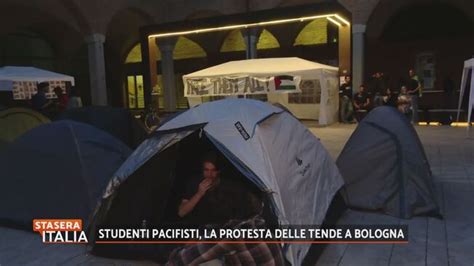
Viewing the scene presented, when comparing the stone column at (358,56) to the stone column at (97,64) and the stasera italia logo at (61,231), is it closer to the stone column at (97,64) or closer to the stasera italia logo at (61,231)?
the stone column at (97,64)

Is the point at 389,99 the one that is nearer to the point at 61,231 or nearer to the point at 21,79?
the point at 61,231

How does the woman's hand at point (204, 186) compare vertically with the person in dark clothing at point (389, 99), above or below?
below

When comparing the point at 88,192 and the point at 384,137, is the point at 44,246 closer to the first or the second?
the point at 88,192

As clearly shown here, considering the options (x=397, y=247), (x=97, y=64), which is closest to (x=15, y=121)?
(x=397, y=247)

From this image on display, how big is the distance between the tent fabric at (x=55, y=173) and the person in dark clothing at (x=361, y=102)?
Result: 11.0m

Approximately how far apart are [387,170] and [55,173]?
3980 millimetres

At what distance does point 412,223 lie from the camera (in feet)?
15.7

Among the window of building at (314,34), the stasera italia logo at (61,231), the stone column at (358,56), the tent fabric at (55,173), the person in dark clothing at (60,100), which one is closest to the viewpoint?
the stasera italia logo at (61,231)

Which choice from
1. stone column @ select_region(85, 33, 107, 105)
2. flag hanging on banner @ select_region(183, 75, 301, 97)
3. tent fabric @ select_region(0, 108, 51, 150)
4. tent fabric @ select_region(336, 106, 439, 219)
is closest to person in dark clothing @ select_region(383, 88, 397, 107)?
flag hanging on banner @ select_region(183, 75, 301, 97)

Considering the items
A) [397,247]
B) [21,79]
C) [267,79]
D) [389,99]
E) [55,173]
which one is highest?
[21,79]

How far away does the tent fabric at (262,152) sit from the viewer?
141 inches

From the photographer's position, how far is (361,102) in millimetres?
14648

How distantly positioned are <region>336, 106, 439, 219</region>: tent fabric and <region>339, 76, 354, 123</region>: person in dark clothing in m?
9.47

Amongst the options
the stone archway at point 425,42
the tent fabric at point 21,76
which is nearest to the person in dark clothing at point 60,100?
the tent fabric at point 21,76
